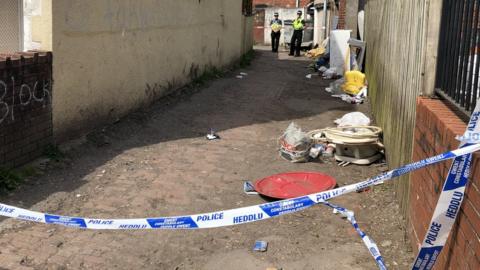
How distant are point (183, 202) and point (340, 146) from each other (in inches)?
92.1

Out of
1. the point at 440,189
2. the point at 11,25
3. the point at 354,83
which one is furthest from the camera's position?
the point at 354,83

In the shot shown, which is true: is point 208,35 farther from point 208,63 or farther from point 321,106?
point 321,106

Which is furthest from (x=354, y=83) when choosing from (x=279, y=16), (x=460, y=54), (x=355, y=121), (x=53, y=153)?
(x=279, y=16)

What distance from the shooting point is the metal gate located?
6.71 meters

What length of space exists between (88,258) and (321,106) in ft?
24.2

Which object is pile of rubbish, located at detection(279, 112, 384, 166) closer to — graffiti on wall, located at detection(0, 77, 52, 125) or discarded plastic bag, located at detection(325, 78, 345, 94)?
graffiti on wall, located at detection(0, 77, 52, 125)

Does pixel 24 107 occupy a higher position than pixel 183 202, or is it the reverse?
pixel 24 107

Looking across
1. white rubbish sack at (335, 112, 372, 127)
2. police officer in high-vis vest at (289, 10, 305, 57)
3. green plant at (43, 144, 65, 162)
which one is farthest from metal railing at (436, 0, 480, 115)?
police officer in high-vis vest at (289, 10, 305, 57)

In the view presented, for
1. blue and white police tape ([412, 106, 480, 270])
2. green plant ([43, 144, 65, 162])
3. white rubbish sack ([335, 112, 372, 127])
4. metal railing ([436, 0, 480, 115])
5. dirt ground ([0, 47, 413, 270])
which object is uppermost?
metal railing ([436, 0, 480, 115])

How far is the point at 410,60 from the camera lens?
4938mm

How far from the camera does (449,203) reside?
2.86 metres

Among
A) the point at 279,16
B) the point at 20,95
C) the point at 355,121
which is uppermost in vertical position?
the point at 279,16

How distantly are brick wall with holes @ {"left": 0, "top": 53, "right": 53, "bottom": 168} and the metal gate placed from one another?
65cm

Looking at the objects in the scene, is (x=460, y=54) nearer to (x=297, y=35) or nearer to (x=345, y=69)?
(x=345, y=69)
